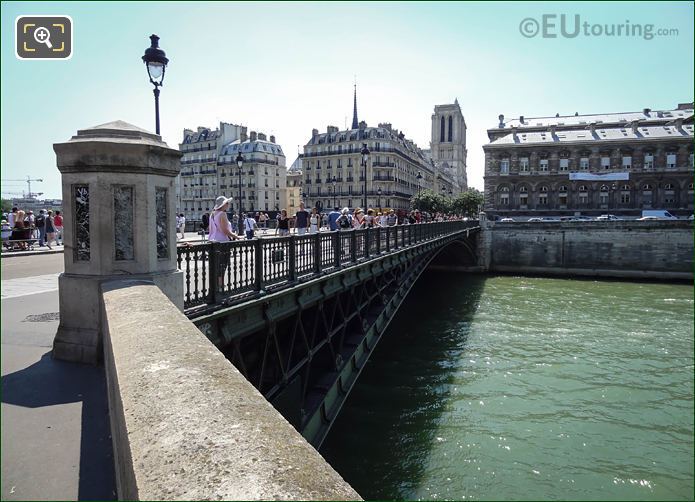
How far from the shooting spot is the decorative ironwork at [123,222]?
480 centimetres

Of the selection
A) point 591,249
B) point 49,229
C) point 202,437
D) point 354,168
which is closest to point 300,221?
point 202,437

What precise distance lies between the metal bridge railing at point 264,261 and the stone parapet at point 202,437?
341 centimetres

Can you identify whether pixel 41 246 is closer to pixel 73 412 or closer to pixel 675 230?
pixel 73 412

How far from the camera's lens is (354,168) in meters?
74.6

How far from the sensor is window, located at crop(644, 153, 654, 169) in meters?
63.0

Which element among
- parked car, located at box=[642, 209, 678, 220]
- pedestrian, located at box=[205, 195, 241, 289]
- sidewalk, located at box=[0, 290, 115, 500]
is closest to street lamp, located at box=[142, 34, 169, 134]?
pedestrian, located at box=[205, 195, 241, 289]

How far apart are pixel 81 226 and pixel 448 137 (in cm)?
14076

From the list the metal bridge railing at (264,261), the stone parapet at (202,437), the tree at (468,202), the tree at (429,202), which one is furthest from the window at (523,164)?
the stone parapet at (202,437)

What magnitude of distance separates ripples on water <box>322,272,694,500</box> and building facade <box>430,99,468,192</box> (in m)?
117

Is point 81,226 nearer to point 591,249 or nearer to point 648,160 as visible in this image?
point 591,249

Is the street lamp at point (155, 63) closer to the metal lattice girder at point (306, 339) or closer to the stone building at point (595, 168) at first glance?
the metal lattice girder at point (306, 339)

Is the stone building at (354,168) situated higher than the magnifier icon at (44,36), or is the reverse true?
the stone building at (354,168)

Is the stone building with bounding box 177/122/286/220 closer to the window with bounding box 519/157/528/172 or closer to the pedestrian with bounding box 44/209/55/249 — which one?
the window with bounding box 519/157/528/172

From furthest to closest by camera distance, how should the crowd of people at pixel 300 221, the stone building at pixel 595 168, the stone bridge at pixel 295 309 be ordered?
1. the stone building at pixel 595 168
2. the crowd of people at pixel 300 221
3. the stone bridge at pixel 295 309
